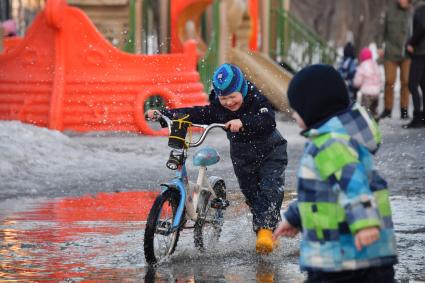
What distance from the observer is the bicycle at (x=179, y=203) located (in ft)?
24.0

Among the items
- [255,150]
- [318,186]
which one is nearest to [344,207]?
[318,186]

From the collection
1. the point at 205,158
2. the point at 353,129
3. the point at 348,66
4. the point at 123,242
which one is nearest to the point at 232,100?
the point at 205,158

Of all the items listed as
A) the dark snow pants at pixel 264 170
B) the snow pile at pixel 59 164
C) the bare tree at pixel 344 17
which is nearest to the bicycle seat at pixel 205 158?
the dark snow pants at pixel 264 170

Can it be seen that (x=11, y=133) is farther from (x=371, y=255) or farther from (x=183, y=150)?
(x=371, y=255)

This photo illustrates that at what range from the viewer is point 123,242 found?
332 inches

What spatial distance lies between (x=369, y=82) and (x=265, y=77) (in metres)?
2.05

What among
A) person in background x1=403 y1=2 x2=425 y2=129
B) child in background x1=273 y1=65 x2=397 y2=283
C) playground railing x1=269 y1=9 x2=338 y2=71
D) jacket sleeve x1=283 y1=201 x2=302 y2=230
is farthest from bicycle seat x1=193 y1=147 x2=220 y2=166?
playground railing x1=269 y1=9 x2=338 y2=71

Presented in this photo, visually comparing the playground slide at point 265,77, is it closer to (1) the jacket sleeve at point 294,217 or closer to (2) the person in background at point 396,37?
(2) the person in background at point 396,37

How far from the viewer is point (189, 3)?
74.8 feet

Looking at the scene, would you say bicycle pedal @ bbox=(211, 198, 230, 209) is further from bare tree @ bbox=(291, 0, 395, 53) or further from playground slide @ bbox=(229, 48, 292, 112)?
bare tree @ bbox=(291, 0, 395, 53)

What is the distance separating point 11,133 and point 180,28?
927cm

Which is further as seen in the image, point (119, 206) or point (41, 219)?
point (119, 206)

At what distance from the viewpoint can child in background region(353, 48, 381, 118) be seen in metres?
22.6

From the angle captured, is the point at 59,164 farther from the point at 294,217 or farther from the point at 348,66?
the point at 348,66
